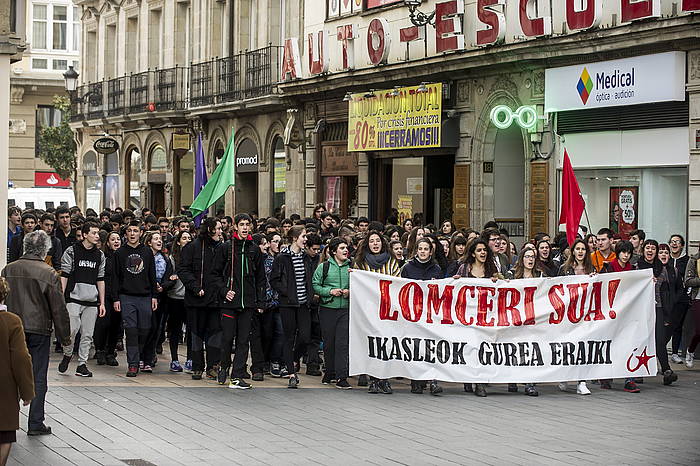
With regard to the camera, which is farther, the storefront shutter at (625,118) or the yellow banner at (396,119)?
the yellow banner at (396,119)

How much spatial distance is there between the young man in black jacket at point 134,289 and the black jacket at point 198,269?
0.60 m

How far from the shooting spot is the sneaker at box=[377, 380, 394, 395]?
1491cm

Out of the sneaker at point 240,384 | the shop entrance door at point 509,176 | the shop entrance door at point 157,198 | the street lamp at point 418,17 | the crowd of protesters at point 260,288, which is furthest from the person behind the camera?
the shop entrance door at point 157,198

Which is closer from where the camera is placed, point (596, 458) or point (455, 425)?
point (596, 458)

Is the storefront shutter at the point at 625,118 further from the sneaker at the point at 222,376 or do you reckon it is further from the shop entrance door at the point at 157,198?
the shop entrance door at the point at 157,198

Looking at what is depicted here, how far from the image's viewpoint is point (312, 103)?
32.0 metres

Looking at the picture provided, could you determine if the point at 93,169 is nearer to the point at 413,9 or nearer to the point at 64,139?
the point at 64,139

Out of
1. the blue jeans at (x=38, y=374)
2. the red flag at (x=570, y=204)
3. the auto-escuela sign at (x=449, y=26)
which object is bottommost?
the blue jeans at (x=38, y=374)

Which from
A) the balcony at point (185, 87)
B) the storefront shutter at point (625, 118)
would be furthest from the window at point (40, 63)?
the storefront shutter at point (625, 118)

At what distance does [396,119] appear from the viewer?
2764 cm

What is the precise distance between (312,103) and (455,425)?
66.1 ft

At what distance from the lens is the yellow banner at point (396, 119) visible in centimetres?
2631

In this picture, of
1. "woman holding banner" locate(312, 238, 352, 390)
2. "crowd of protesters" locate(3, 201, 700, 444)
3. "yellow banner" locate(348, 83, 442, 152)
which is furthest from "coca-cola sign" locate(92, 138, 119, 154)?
"woman holding banner" locate(312, 238, 352, 390)

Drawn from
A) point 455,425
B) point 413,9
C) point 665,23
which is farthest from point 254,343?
point 413,9
